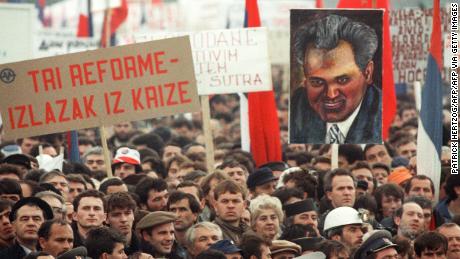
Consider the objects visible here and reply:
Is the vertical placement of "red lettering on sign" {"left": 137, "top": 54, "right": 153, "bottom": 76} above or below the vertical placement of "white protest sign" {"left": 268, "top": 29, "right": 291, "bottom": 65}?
above

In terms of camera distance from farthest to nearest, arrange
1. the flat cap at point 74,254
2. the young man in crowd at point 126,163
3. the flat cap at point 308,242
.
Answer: the young man in crowd at point 126,163, the flat cap at point 308,242, the flat cap at point 74,254

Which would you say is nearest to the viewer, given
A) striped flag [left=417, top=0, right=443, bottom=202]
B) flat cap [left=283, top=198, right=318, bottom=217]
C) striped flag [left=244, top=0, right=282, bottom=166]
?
flat cap [left=283, top=198, right=318, bottom=217]

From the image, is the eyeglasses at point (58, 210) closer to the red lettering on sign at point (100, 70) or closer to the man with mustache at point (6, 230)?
the man with mustache at point (6, 230)

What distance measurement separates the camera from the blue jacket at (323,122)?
16.3 meters

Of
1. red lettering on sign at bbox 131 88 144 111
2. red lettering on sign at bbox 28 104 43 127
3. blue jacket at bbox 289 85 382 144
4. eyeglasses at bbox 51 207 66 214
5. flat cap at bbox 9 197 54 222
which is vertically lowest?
eyeglasses at bbox 51 207 66 214

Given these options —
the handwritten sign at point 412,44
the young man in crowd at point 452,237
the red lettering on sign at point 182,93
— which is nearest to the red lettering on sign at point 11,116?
the red lettering on sign at point 182,93

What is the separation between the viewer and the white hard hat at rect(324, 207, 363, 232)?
13.6m

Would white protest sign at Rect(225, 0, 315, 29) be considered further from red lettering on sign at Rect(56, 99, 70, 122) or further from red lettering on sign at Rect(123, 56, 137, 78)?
red lettering on sign at Rect(56, 99, 70, 122)

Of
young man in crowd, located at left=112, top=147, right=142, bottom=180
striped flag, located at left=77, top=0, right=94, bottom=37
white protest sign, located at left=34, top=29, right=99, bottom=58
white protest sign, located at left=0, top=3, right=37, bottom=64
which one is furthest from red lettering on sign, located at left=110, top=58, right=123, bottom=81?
striped flag, located at left=77, top=0, right=94, bottom=37

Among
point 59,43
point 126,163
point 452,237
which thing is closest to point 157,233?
point 452,237

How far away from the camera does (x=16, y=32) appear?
21516 millimetres

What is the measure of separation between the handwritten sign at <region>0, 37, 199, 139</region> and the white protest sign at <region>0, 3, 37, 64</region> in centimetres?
599

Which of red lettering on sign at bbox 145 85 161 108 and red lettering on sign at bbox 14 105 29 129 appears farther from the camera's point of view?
red lettering on sign at bbox 145 85 161 108

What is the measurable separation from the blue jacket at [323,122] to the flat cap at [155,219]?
3.87 meters
